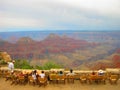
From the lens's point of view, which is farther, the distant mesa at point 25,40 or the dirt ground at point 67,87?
the distant mesa at point 25,40

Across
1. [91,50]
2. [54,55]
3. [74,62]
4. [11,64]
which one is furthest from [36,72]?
[91,50]

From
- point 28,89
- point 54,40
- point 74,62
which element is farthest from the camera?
point 54,40

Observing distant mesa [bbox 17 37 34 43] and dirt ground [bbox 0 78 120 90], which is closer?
dirt ground [bbox 0 78 120 90]

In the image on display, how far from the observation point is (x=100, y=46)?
112 metres

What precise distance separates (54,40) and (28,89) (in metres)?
103

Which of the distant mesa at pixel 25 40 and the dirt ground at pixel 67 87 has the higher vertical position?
the dirt ground at pixel 67 87

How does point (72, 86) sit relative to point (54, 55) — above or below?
above

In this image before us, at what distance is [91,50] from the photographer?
108438mm

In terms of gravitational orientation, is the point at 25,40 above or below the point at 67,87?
below

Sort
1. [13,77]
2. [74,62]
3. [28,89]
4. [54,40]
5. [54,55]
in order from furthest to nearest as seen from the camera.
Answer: [54,40] → [54,55] → [74,62] → [13,77] → [28,89]

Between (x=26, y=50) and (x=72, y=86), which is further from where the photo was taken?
(x=26, y=50)

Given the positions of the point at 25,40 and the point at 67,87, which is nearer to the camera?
the point at 67,87

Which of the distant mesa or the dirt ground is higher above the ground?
the dirt ground

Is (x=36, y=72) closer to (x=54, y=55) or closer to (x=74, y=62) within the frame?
(x=74, y=62)
